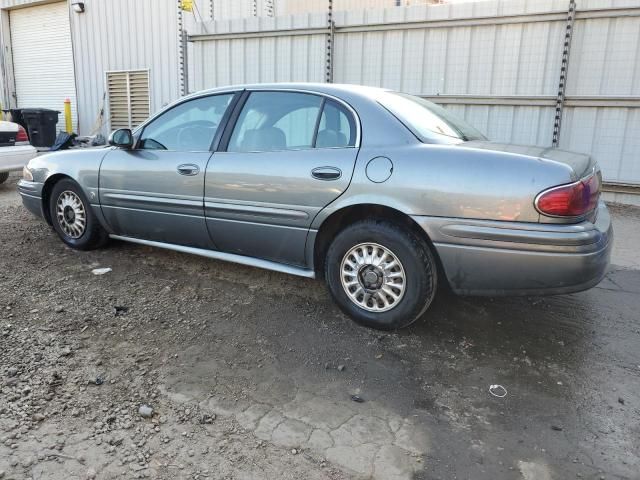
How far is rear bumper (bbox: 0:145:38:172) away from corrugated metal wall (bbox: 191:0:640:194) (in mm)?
4635

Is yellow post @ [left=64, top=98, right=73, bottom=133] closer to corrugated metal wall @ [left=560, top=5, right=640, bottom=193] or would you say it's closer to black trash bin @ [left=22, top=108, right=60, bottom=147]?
black trash bin @ [left=22, top=108, right=60, bottom=147]

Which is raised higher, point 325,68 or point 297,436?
point 325,68

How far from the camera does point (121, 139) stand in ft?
14.0

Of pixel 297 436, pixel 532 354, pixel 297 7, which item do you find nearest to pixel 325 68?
pixel 297 7

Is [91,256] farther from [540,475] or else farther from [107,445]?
[540,475]

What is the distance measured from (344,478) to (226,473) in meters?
0.48

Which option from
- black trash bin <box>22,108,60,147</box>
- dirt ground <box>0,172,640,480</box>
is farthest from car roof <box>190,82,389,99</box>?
black trash bin <box>22,108,60,147</box>

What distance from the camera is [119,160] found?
4418 mm

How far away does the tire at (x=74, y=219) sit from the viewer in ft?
15.7

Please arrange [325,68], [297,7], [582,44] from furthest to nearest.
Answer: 1. [297,7]
2. [325,68]
3. [582,44]

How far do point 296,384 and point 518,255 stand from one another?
141cm

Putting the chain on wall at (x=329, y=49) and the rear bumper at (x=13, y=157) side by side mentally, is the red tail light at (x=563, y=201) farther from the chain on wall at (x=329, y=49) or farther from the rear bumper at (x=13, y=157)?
the rear bumper at (x=13, y=157)

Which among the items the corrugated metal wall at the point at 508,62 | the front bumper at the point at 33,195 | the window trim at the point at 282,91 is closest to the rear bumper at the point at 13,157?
the front bumper at the point at 33,195

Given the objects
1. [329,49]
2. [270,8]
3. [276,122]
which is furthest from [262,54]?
[276,122]
